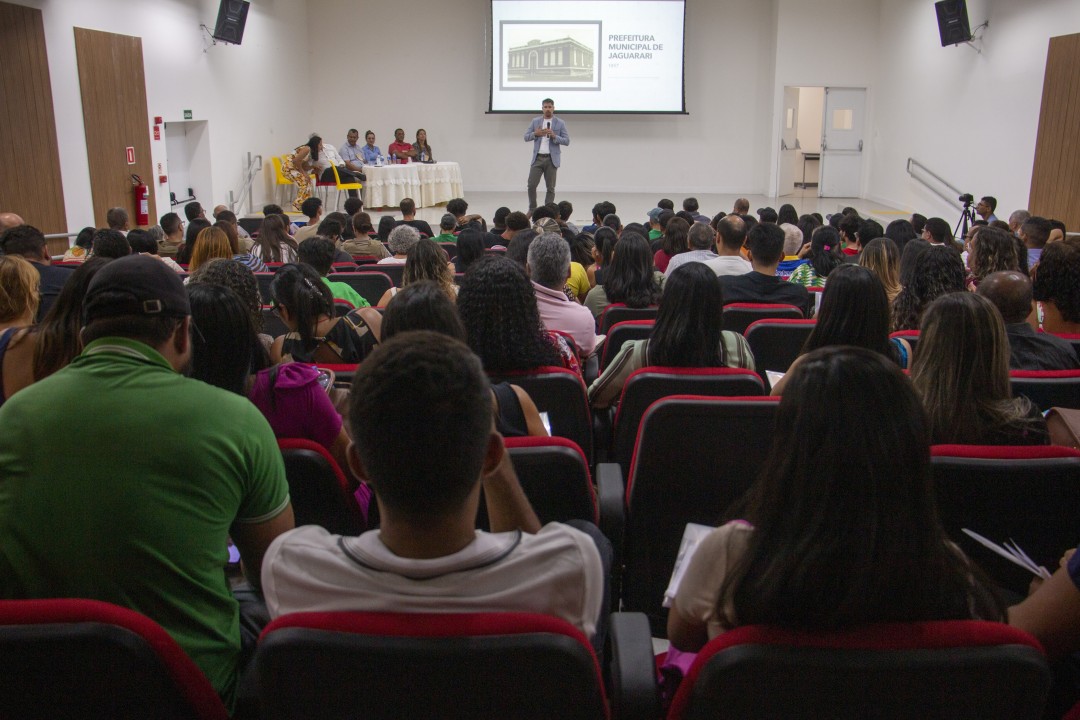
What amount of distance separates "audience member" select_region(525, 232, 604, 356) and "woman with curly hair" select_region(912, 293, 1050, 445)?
1.62 metres

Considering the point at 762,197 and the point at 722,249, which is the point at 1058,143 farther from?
the point at 722,249

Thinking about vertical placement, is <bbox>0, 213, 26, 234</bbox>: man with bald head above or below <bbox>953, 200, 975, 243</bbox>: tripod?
above

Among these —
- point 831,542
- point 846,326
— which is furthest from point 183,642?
point 846,326

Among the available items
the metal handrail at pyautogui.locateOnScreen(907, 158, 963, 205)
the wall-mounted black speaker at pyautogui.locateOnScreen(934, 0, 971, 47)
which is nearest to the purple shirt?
A: the wall-mounted black speaker at pyautogui.locateOnScreen(934, 0, 971, 47)

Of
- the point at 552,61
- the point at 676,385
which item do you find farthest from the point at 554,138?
the point at 676,385

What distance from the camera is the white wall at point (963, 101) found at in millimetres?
10031

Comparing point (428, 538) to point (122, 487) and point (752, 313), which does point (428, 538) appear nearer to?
point (122, 487)

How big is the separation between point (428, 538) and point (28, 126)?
8918mm

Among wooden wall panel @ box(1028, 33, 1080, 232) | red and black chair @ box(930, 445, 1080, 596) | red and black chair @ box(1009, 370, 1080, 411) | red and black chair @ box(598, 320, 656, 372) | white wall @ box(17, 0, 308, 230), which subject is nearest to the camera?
red and black chair @ box(930, 445, 1080, 596)

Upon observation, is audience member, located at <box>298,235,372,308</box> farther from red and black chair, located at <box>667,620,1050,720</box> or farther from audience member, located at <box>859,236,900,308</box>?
red and black chair, located at <box>667,620,1050,720</box>

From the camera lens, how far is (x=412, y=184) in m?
13.3

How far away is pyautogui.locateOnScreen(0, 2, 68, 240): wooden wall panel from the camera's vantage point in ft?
26.2

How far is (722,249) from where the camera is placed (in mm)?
4926

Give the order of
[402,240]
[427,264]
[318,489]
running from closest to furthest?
[318,489] → [427,264] → [402,240]
